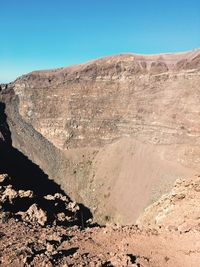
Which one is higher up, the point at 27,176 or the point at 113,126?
the point at 113,126

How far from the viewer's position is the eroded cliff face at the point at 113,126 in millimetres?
38750

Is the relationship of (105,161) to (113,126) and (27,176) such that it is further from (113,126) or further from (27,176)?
(27,176)

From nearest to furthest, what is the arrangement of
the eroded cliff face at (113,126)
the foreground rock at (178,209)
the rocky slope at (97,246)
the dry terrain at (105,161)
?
the rocky slope at (97,246) < the dry terrain at (105,161) < the foreground rock at (178,209) < the eroded cliff face at (113,126)

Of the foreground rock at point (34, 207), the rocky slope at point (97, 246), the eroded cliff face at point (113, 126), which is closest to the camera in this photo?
the rocky slope at point (97, 246)

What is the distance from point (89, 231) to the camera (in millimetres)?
21000

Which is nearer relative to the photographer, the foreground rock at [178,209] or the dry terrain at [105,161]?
the dry terrain at [105,161]

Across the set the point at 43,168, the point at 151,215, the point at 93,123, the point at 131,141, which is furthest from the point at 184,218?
the point at 43,168

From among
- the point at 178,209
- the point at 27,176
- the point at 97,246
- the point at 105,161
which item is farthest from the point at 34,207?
the point at 105,161

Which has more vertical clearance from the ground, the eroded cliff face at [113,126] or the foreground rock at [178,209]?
the eroded cliff face at [113,126]

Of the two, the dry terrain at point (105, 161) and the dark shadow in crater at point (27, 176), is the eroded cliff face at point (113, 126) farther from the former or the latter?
the dark shadow in crater at point (27, 176)

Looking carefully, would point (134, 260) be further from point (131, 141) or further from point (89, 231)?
point (131, 141)

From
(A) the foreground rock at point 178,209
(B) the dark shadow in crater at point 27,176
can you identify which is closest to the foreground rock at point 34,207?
(B) the dark shadow in crater at point 27,176

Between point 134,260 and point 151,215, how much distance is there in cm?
1537

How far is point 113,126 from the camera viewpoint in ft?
156
